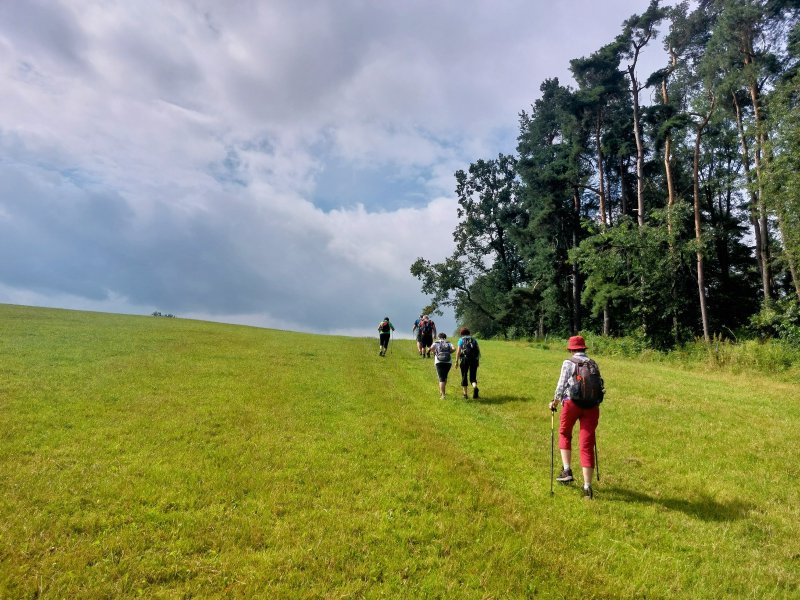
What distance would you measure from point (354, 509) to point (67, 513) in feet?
13.4

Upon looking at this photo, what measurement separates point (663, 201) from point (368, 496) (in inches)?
1867

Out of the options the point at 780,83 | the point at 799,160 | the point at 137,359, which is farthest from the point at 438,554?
the point at 780,83

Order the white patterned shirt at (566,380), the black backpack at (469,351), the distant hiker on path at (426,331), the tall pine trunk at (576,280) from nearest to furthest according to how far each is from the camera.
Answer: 1. the white patterned shirt at (566,380)
2. the black backpack at (469,351)
3. the distant hiker on path at (426,331)
4. the tall pine trunk at (576,280)

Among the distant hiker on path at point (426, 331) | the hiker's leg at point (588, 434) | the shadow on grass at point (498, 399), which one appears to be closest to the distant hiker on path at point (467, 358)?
the shadow on grass at point (498, 399)

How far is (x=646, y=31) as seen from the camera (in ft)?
124

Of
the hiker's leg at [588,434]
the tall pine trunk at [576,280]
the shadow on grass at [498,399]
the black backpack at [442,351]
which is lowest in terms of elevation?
the shadow on grass at [498,399]

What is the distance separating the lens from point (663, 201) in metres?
43.9

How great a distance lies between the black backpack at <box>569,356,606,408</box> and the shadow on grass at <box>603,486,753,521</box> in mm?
1804

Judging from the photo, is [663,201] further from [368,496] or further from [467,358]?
[368,496]

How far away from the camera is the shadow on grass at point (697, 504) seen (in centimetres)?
754

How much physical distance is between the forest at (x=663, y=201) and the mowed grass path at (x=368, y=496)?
20.8m


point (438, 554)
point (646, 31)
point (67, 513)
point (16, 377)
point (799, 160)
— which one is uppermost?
point (646, 31)

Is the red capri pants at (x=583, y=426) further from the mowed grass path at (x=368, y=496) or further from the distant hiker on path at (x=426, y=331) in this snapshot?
the distant hiker on path at (x=426, y=331)

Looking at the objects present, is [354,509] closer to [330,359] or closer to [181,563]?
[181,563]
